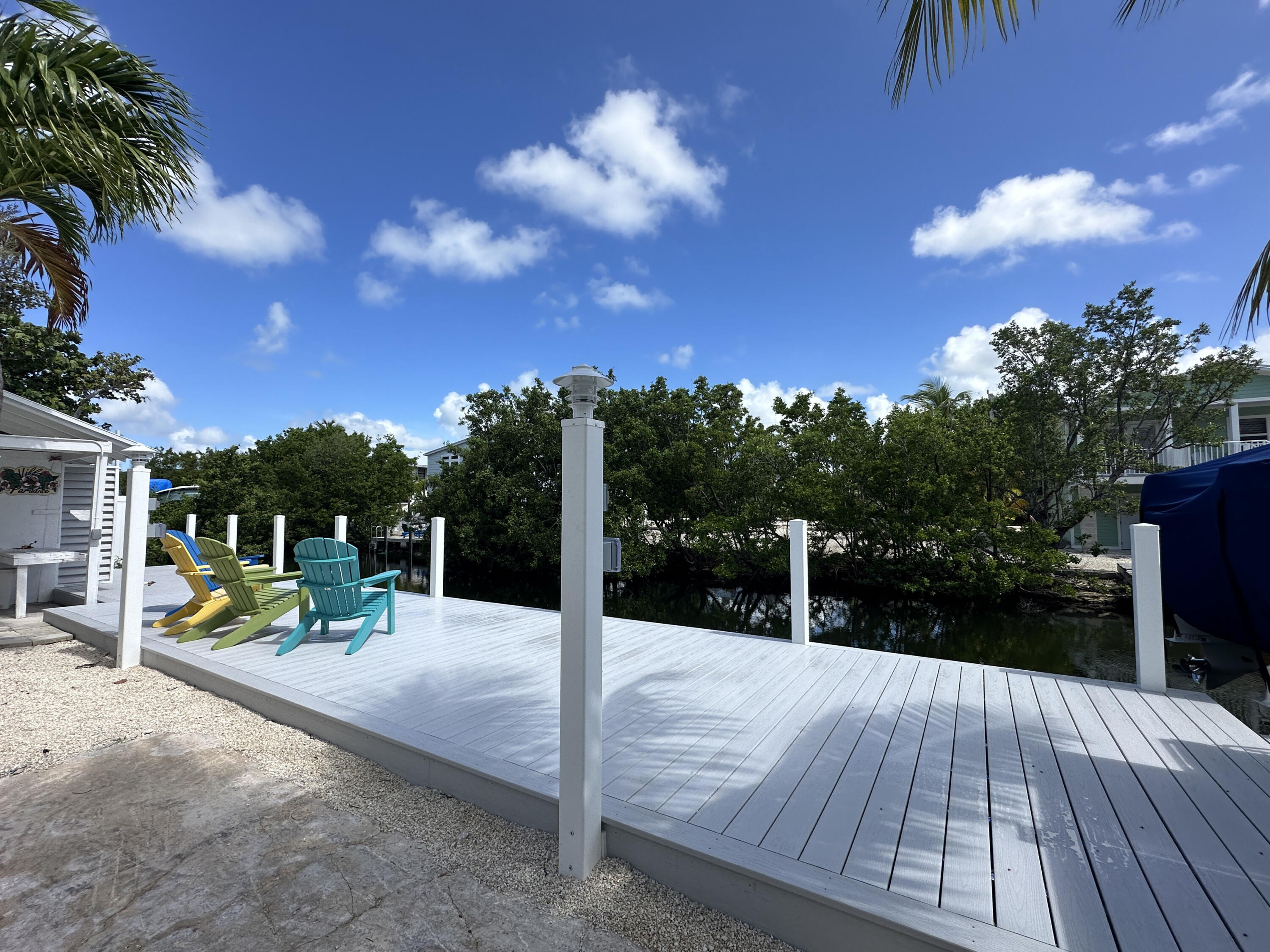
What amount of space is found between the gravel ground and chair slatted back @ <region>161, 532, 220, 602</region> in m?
0.79

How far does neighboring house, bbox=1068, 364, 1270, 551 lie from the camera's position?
1377cm

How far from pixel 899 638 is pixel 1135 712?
625 cm

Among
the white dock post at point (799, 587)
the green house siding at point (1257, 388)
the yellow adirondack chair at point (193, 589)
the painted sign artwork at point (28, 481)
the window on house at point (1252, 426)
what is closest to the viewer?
the white dock post at point (799, 587)

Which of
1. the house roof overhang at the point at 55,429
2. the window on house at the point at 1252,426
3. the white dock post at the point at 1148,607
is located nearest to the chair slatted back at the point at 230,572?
the house roof overhang at the point at 55,429

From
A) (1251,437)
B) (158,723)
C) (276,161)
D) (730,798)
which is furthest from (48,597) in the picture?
(1251,437)

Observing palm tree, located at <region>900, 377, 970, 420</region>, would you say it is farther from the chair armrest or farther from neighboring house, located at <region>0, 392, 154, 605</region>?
neighboring house, located at <region>0, 392, 154, 605</region>

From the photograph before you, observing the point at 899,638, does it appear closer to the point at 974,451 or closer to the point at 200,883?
the point at 974,451

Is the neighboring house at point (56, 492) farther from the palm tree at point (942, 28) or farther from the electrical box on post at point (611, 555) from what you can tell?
the palm tree at point (942, 28)

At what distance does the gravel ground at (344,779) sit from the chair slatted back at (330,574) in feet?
3.24

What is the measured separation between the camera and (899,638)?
9031mm

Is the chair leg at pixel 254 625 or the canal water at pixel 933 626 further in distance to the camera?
the canal water at pixel 933 626

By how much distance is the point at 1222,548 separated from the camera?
12.7ft

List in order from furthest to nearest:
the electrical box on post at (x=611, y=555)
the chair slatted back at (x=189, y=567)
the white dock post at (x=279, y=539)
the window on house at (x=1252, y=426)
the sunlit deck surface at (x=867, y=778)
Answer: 1. the window on house at (x=1252, y=426)
2. the white dock post at (x=279, y=539)
3. the chair slatted back at (x=189, y=567)
4. the electrical box on post at (x=611, y=555)
5. the sunlit deck surface at (x=867, y=778)

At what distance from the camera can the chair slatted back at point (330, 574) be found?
4480 mm
